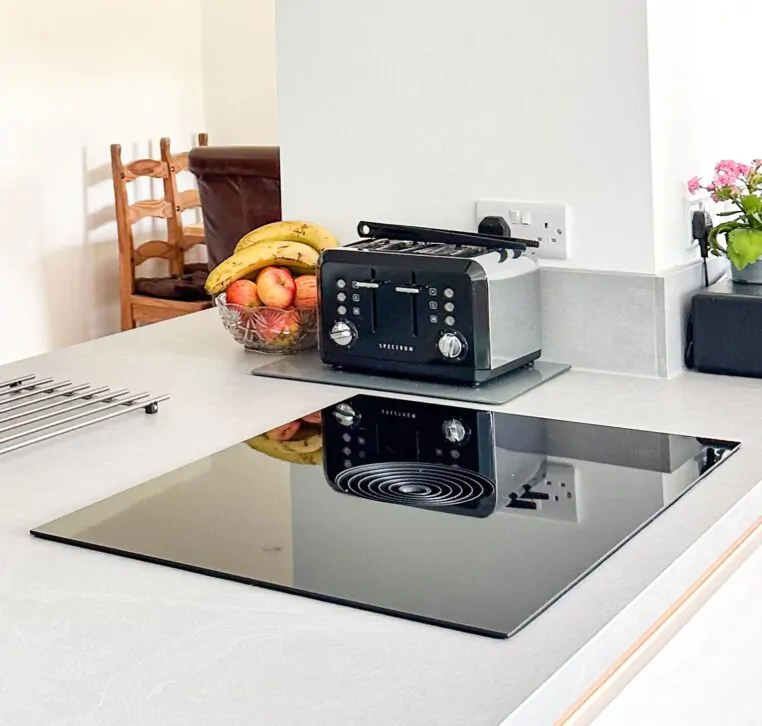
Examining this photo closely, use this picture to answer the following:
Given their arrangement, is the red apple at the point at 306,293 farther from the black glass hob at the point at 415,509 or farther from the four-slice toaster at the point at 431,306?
the black glass hob at the point at 415,509

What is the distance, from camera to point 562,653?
81 centimetres

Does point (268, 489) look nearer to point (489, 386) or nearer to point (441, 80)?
point (489, 386)

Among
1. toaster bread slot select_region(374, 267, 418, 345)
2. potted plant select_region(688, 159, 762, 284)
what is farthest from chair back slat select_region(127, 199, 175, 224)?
potted plant select_region(688, 159, 762, 284)

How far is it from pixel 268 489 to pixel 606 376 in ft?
1.87

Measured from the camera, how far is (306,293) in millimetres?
1663

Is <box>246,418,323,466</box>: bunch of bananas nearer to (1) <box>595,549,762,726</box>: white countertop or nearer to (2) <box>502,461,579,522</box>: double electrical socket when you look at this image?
(2) <box>502,461,579,522</box>: double electrical socket

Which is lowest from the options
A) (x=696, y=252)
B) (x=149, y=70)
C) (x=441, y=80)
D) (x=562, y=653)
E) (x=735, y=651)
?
(x=735, y=651)

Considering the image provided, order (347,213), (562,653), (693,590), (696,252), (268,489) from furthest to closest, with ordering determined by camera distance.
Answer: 1. (347,213)
2. (696,252)
3. (268,489)
4. (693,590)
5. (562,653)

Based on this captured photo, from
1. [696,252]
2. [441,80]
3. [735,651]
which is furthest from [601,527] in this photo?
[441,80]

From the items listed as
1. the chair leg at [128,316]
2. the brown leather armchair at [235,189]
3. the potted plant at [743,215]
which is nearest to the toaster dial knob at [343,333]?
the potted plant at [743,215]

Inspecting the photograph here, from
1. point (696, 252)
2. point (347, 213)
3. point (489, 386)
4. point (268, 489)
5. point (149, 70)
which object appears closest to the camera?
point (268, 489)

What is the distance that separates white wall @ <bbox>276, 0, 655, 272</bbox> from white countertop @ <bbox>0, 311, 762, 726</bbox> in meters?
0.42

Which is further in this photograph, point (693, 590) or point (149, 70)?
point (149, 70)

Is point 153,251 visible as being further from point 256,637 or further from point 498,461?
point 256,637
